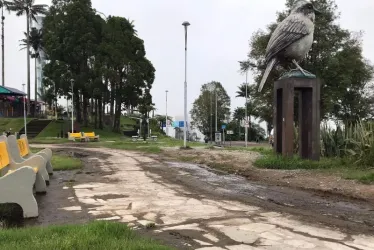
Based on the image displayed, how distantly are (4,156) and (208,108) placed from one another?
7650cm

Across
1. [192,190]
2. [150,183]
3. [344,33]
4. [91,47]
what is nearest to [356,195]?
[192,190]

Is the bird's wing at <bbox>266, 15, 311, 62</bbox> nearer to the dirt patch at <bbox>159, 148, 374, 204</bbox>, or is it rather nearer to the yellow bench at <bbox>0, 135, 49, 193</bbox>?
the dirt patch at <bbox>159, 148, 374, 204</bbox>

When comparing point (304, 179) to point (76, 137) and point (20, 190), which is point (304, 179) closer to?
point (20, 190)

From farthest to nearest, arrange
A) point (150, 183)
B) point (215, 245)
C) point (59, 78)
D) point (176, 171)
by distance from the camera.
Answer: point (59, 78) → point (176, 171) → point (150, 183) → point (215, 245)

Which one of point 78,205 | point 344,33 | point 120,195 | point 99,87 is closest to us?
point 78,205

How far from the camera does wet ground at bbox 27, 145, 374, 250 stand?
480 cm

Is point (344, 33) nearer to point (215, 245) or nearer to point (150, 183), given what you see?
point (150, 183)

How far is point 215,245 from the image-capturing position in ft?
14.8

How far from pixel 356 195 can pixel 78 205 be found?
5086 millimetres

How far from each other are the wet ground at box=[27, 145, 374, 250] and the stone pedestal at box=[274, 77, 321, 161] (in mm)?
2824

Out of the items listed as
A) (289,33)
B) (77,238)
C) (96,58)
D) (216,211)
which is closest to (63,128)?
(96,58)

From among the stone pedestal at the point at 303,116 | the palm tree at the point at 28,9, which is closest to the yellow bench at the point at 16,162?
the stone pedestal at the point at 303,116

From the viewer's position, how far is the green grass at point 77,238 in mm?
3988

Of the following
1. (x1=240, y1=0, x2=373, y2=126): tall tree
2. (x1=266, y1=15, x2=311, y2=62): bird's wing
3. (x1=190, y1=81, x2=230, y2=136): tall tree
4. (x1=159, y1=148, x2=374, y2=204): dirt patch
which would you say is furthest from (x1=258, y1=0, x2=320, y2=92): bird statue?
(x1=190, y1=81, x2=230, y2=136): tall tree
